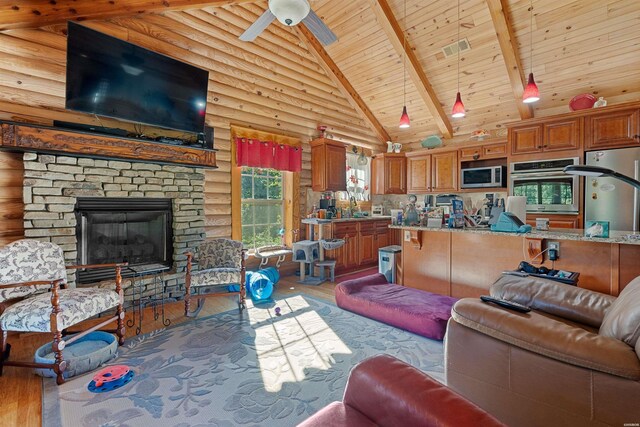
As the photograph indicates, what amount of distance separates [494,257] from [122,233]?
4.11 meters

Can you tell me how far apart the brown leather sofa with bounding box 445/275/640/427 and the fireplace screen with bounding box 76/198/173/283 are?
3.49 metres

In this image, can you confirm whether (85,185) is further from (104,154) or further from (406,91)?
(406,91)

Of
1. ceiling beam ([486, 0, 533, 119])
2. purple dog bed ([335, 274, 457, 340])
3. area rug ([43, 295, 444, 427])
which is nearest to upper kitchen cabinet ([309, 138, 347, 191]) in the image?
purple dog bed ([335, 274, 457, 340])

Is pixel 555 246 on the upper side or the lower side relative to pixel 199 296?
upper

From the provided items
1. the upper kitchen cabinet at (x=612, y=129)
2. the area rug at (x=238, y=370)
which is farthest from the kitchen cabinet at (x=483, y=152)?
the area rug at (x=238, y=370)

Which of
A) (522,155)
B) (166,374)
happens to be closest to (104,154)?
(166,374)

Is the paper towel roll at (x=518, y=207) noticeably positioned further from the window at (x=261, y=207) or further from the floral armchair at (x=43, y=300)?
the floral armchair at (x=43, y=300)

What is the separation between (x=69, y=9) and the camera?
9.27 ft

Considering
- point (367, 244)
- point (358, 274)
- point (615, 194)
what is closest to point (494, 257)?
point (615, 194)

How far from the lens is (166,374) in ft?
7.13

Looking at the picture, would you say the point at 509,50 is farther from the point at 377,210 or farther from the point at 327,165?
the point at 377,210

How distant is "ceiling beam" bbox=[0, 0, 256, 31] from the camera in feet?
8.59

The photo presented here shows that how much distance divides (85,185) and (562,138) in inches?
244

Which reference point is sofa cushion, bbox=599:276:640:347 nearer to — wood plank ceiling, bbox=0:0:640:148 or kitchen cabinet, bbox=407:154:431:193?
wood plank ceiling, bbox=0:0:640:148
